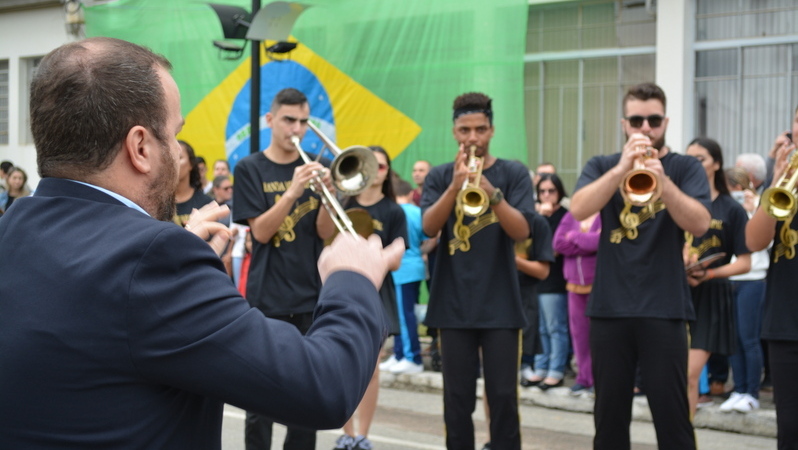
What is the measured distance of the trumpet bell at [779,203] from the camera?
440 cm

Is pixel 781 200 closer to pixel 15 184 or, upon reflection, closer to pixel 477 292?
pixel 477 292

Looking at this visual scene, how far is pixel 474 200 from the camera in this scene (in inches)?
201

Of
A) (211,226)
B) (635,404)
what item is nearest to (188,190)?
(211,226)

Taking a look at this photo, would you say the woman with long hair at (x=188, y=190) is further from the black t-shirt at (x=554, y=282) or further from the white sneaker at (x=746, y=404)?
the white sneaker at (x=746, y=404)

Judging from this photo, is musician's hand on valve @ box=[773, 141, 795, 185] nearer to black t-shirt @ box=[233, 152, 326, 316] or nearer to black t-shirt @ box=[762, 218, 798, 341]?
black t-shirt @ box=[762, 218, 798, 341]

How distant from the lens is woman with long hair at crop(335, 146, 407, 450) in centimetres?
588

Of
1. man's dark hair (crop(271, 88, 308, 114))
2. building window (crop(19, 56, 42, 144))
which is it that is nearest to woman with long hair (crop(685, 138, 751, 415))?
man's dark hair (crop(271, 88, 308, 114))

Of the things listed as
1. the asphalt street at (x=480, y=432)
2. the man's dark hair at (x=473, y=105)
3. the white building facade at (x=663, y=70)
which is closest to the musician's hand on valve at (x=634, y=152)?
the man's dark hair at (x=473, y=105)

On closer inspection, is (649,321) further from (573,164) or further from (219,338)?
(573,164)

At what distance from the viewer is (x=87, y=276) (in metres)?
1.62

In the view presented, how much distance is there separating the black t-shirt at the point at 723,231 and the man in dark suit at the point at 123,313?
5.17 metres

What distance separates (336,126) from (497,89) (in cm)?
224

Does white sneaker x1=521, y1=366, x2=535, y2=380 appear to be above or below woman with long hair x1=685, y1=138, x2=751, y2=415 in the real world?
below

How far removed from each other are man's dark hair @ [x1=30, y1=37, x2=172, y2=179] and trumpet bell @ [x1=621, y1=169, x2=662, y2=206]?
3.26 m
